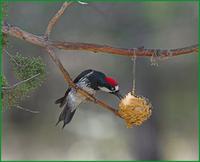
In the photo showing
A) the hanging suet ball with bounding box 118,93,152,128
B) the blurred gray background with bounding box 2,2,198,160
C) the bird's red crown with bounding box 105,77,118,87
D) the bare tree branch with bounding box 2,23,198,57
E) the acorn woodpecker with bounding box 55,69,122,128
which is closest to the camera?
the bare tree branch with bounding box 2,23,198,57

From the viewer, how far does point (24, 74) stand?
3.37 meters

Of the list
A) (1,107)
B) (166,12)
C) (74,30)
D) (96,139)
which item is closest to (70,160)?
(96,139)

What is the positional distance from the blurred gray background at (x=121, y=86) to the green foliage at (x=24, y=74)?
604 centimetres

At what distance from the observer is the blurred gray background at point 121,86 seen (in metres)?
10.1

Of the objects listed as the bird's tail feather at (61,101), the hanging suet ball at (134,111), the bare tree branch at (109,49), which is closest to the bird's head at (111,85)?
the bird's tail feather at (61,101)

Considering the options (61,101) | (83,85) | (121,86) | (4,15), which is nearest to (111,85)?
(61,101)

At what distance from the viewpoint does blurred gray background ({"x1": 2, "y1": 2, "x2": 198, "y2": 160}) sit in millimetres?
10125

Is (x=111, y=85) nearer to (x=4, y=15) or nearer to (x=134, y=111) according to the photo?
(x=134, y=111)

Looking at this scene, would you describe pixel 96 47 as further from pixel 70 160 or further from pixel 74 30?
pixel 70 160

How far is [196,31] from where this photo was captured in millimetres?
10281

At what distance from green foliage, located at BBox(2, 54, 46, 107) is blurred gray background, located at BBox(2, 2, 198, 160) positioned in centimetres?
604

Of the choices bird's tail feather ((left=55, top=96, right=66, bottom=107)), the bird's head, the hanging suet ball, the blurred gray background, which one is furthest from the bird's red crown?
the blurred gray background

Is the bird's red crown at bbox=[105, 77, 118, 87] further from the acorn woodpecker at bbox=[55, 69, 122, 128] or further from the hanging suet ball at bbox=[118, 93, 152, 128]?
the hanging suet ball at bbox=[118, 93, 152, 128]

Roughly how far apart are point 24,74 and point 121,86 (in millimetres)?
7476
